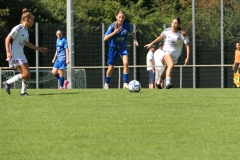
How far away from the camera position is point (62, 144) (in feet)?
27.7

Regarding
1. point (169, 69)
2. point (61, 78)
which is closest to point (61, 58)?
point (61, 78)

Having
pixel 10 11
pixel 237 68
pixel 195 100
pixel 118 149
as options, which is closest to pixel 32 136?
pixel 118 149

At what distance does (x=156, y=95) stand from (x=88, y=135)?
6.86 meters

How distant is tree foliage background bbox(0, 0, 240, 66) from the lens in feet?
110

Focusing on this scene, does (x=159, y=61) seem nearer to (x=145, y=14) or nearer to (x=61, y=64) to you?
(x=61, y=64)

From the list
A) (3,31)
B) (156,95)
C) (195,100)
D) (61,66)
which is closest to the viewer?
(195,100)

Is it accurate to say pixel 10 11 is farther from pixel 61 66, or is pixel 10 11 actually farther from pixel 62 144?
pixel 62 144

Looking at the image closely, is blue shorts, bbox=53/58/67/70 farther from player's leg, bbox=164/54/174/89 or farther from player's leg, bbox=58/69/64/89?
player's leg, bbox=164/54/174/89

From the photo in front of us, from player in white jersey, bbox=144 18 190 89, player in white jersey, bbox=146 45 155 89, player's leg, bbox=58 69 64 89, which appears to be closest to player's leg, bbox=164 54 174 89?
player in white jersey, bbox=144 18 190 89

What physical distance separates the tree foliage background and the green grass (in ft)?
61.3

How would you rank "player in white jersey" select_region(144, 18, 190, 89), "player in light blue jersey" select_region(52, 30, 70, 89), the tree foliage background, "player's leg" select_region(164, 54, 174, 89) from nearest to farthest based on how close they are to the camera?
"player's leg" select_region(164, 54, 174, 89), "player in white jersey" select_region(144, 18, 190, 89), "player in light blue jersey" select_region(52, 30, 70, 89), the tree foliage background

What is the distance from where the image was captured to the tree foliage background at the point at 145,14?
110ft

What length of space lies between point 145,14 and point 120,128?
1824 inches

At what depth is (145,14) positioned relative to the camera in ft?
183
